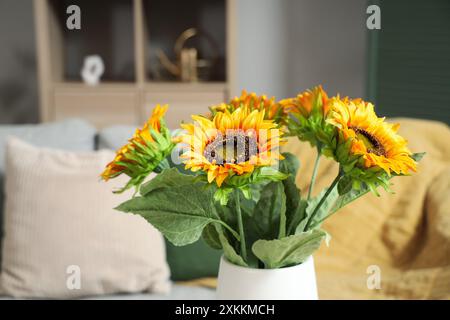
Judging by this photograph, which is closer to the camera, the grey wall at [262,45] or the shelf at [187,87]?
the shelf at [187,87]

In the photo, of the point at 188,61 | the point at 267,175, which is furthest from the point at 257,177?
the point at 188,61

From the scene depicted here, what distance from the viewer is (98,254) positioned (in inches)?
58.1

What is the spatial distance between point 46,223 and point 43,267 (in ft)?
0.37

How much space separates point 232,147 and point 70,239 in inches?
39.5

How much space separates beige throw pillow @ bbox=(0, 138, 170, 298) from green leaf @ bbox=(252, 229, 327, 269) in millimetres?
906

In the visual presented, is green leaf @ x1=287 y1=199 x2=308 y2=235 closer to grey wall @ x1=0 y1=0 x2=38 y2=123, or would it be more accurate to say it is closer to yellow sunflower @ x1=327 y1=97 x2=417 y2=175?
yellow sunflower @ x1=327 y1=97 x2=417 y2=175

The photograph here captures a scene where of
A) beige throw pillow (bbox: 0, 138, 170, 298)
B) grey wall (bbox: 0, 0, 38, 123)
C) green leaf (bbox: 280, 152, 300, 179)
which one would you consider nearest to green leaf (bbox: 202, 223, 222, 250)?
green leaf (bbox: 280, 152, 300, 179)

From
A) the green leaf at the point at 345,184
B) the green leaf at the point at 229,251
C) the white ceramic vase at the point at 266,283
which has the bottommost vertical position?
the white ceramic vase at the point at 266,283

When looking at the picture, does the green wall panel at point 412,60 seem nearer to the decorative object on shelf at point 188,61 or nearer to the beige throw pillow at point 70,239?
the decorative object on shelf at point 188,61

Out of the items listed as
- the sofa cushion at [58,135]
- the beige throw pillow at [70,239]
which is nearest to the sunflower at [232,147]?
the beige throw pillow at [70,239]

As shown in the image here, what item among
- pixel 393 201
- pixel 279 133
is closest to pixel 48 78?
pixel 393 201

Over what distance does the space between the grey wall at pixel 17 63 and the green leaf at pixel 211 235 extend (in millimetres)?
2806

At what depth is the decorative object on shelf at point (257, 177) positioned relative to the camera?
0.56m
